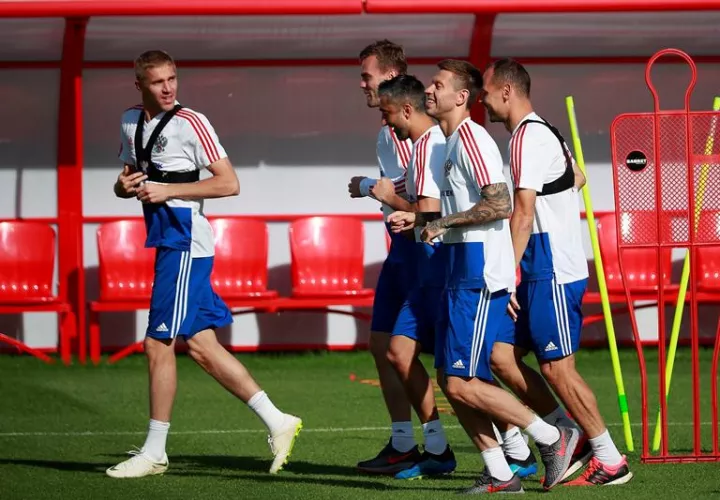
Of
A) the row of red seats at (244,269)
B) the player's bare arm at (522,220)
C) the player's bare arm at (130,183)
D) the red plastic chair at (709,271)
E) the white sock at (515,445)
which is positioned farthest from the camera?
the red plastic chair at (709,271)

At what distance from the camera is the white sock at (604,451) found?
718 cm

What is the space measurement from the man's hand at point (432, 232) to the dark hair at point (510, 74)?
1.00 metres

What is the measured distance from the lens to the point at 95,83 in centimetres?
1384

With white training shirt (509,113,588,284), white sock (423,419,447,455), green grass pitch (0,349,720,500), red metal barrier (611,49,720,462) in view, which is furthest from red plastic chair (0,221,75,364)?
white training shirt (509,113,588,284)

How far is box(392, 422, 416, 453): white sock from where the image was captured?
7.73 metres

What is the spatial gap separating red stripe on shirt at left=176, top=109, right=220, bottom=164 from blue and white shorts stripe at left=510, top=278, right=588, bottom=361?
1.77 metres

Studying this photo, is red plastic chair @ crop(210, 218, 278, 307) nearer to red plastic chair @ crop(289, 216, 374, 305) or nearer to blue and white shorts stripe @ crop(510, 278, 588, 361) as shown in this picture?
red plastic chair @ crop(289, 216, 374, 305)

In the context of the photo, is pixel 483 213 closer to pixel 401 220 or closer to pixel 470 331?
pixel 401 220

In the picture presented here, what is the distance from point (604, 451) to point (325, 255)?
652cm

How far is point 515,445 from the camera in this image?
7.31m

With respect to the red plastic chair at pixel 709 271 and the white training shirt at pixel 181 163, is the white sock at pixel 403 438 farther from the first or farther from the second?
the red plastic chair at pixel 709 271

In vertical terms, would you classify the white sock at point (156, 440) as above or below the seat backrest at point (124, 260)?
below

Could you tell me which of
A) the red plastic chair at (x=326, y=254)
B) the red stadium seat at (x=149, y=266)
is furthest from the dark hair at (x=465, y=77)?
the red plastic chair at (x=326, y=254)

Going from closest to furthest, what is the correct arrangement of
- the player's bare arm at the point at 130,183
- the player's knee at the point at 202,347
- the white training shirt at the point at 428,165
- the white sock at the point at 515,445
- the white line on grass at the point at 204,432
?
1. the white training shirt at the point at 428,165
2. the white sock at the point at 515,445
3. the player's bare arm at the point at 130,183
4. the player's knee at the point at 202,347
5. the white line on grass at the point at 204,432
